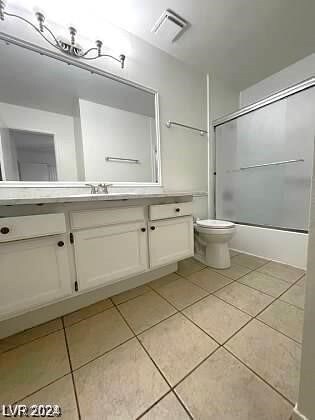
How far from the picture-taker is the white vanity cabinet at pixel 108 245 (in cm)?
96

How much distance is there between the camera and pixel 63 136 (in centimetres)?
125

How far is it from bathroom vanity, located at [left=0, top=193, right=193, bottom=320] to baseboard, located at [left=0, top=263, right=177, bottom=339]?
0.10m

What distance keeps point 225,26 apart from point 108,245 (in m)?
2.03

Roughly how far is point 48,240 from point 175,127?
5.13ft

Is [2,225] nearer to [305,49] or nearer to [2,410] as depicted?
[2,410]

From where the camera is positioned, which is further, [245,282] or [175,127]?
[175,127]

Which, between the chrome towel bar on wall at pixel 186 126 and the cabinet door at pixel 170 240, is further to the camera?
the chrome towel bar on wall at pixel 186 126

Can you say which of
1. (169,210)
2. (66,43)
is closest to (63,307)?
(169,210)

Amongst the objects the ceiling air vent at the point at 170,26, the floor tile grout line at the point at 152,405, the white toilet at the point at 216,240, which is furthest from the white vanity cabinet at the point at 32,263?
the ceiling air vent at the point at 170,26

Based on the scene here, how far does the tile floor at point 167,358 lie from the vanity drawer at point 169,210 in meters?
0.58

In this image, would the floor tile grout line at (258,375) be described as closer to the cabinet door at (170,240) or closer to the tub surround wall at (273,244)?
the cabinet door at (170,240)

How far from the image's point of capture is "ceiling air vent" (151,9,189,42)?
1.35 m

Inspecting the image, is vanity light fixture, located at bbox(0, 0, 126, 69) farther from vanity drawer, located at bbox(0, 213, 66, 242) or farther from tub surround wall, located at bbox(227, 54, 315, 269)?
tub surround wall, located at bbox(227, 54, 315, 269)

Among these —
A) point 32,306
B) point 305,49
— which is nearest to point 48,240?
point 32,306
